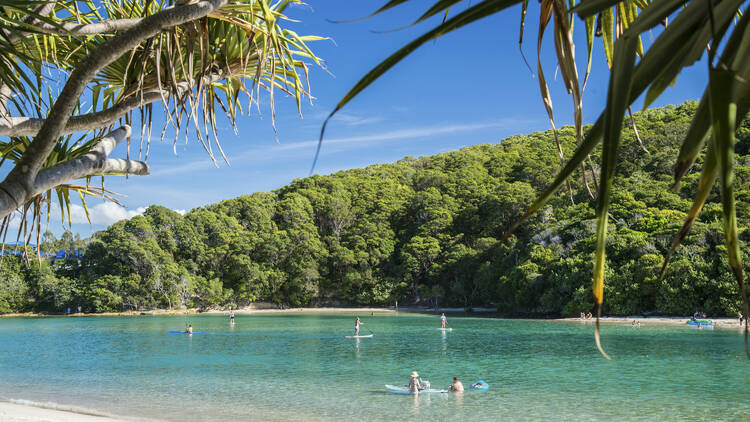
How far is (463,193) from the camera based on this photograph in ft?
176

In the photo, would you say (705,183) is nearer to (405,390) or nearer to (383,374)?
(405,390)

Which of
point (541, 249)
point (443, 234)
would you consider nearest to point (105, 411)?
point (541, 249)

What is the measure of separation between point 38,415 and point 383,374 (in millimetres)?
8711

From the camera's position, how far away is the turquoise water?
11.5 meters

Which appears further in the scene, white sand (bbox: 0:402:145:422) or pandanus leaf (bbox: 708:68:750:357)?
white sand (bbox: 0:402:145:422)

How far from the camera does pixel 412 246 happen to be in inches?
1924

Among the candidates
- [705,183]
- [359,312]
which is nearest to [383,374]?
[705,183]

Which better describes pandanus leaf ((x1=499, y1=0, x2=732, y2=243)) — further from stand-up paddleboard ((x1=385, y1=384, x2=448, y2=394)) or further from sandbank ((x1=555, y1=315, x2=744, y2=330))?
sandbank ((x1=555, y1=315, x2=744, y2=330))

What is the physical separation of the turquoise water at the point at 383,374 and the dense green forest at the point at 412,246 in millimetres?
6263

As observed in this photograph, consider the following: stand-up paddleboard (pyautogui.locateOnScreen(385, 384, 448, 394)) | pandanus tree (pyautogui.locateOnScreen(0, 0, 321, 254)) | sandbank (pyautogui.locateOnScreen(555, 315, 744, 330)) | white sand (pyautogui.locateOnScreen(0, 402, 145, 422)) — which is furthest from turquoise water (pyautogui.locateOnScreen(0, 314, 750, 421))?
pandanus tree (pyautogui.locateOnScreen(0, 0, 321, 254))

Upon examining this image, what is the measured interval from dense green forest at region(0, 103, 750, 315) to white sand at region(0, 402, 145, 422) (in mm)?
26485

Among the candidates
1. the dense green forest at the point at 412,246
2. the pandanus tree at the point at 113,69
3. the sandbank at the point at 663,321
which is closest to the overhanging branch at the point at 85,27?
the pandanus tree at the point at 113,69

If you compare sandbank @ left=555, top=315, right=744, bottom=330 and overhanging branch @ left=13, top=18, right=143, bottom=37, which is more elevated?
overhanging branch @ left=13, top=18, right=143, bottom=37

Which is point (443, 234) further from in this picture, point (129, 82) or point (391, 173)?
point (129, 82)
